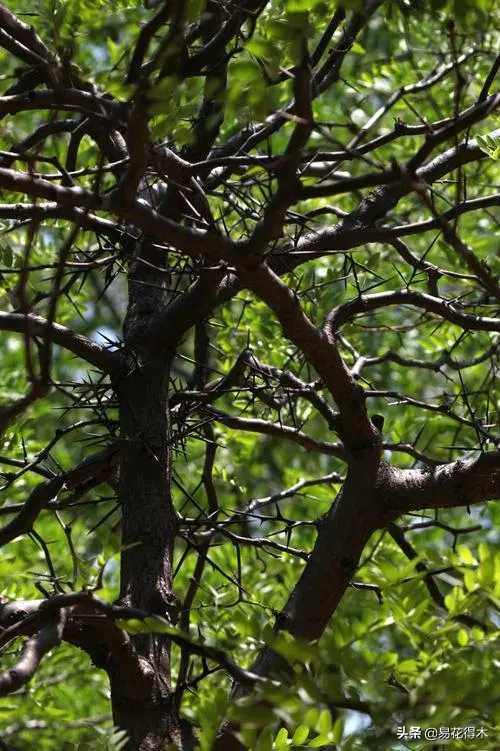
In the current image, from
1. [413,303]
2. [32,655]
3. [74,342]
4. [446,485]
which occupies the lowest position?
[32,655]

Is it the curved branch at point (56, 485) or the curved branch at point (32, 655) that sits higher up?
the curved branch at point (56, 485)

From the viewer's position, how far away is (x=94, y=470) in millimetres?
3084

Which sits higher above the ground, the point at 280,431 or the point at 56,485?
the point at 280,431

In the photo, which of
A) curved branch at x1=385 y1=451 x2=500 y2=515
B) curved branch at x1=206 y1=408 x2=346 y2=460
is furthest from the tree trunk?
curved branch at x1=385 y1=451 x2=500 y2=515

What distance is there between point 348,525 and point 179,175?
101cm

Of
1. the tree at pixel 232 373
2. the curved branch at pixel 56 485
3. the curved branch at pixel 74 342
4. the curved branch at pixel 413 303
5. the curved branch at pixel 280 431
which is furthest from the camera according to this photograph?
A: the curved branch at pixel 280 431

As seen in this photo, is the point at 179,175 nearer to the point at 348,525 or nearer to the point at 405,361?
the point at 348,525

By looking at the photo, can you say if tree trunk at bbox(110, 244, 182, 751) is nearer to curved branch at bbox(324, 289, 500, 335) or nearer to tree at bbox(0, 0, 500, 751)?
tree at bbox(0, 0, 500, 751)

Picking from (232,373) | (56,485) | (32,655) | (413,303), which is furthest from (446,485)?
(32,655)

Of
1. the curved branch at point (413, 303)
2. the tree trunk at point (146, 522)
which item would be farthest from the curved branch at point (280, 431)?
the curved branch at point (413, 303)

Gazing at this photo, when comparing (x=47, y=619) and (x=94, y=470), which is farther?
(x=94, y=470)

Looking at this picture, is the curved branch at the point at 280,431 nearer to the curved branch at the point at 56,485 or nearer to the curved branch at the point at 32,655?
the curved branch at the point at 56,485

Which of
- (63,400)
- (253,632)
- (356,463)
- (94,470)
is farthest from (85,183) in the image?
(63,400)

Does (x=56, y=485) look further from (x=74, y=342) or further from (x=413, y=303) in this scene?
(x=413, y=303)
